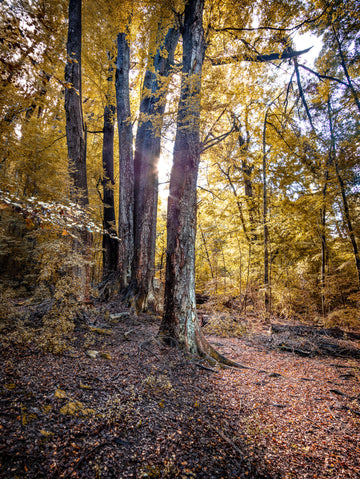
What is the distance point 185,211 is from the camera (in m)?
3.60

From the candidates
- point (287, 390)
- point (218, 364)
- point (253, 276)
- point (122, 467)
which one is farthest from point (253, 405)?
point (253, 276)

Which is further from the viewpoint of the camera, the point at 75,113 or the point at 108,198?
the point at 108,198

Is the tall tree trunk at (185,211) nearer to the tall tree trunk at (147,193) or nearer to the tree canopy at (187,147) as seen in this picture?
the tree canopy at (187,147)

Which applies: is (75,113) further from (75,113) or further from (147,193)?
(147,193)

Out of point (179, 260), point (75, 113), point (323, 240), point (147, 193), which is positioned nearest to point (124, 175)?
point (147, 193)

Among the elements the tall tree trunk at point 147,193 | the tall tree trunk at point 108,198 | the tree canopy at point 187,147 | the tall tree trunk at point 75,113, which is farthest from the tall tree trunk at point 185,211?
the tall tree trunk at point 108,198

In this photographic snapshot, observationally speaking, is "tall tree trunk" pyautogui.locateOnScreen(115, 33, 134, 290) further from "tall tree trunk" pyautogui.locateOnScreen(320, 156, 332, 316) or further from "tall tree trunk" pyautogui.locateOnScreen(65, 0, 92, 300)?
"tall tree trunk" pyautogui.locateOnScreen(320, 156, 332, 316)

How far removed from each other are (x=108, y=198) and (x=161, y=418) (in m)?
8.04

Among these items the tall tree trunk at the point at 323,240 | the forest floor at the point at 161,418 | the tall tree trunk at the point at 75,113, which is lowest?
the forest floor at the point at 161,418

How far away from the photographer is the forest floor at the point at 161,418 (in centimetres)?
148

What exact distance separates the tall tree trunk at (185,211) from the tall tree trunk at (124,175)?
3097mm

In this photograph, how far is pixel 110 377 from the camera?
2475mm

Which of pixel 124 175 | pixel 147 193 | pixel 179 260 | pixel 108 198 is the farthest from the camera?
pixel 108 198

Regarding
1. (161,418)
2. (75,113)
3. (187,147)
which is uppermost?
(75,113)
